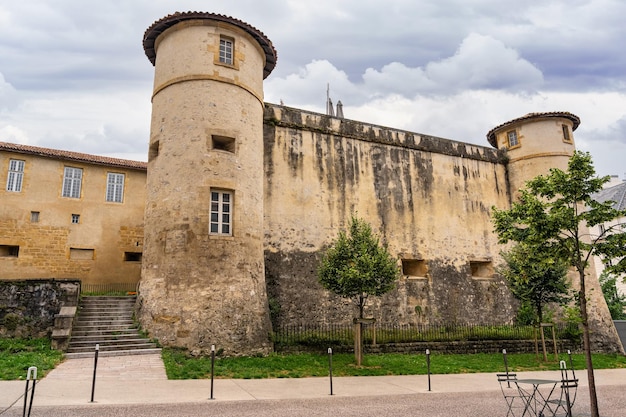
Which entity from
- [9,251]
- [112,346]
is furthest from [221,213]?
[9,251]

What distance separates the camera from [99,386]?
27.8ft

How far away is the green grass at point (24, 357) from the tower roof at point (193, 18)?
33.1 ft

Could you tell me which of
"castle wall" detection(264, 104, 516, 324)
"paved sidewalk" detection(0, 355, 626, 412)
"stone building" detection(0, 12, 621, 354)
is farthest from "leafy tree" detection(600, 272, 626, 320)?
"paved sidewalk" detection(0, 355, 626, 412)

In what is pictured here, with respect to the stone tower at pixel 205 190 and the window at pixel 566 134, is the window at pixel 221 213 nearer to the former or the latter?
the stone tower at pixel 205 190

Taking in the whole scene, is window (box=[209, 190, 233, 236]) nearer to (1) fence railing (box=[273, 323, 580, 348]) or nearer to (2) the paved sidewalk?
(1) fence railing (box=[273, 323, 580, 348])

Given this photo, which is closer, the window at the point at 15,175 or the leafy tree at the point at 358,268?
the leafy tree at the point at 358,268

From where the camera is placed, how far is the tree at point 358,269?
12.3 meters

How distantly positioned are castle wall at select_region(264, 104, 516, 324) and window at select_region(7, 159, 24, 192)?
10.4 metres

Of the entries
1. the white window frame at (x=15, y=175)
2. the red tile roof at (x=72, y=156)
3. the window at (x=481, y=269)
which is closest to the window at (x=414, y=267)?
the window at (x=481, y=269)

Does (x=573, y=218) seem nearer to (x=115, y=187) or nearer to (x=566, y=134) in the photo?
(x=566, y=134)

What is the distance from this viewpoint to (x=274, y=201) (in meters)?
16.4

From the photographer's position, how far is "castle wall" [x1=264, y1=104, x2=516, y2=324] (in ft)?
53.4

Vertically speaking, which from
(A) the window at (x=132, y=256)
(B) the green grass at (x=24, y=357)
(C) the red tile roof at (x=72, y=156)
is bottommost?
(B) the green grass at (x=24, y=357)

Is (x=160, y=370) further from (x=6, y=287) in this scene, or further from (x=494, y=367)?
(x=494, y=367)
